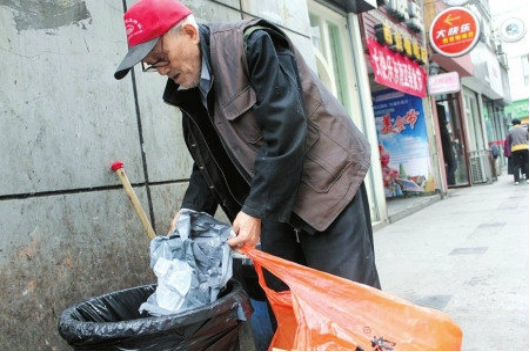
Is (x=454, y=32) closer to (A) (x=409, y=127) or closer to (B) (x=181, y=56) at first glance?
(A) (x=409, y=127)

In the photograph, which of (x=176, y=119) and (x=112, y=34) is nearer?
(x=112, y=34)

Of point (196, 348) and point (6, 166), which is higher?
point (6, 166)

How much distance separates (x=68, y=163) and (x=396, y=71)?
25.1 feet

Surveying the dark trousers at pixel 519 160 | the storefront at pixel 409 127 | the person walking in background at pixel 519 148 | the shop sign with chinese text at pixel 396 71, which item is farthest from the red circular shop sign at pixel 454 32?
the dark trousers at pixel 519 160

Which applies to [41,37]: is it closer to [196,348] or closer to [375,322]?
[196,348]

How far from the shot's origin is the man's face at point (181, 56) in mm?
1677

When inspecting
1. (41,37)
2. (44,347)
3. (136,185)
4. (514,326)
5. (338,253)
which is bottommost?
(514,326)

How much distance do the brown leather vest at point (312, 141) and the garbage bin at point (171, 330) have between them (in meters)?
0.45

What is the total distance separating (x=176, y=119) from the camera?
3287mm

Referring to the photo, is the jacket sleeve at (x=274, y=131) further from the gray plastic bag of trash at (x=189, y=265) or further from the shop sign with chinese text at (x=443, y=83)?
the shop sign with chinese text at (x=443, y=83)

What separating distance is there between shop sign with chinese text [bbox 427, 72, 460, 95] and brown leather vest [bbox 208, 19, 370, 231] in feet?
33.6

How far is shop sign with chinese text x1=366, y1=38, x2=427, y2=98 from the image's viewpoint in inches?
313

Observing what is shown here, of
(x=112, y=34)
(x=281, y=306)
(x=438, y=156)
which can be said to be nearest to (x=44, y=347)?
(x=281, y=306)

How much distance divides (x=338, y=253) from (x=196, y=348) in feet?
2.11
